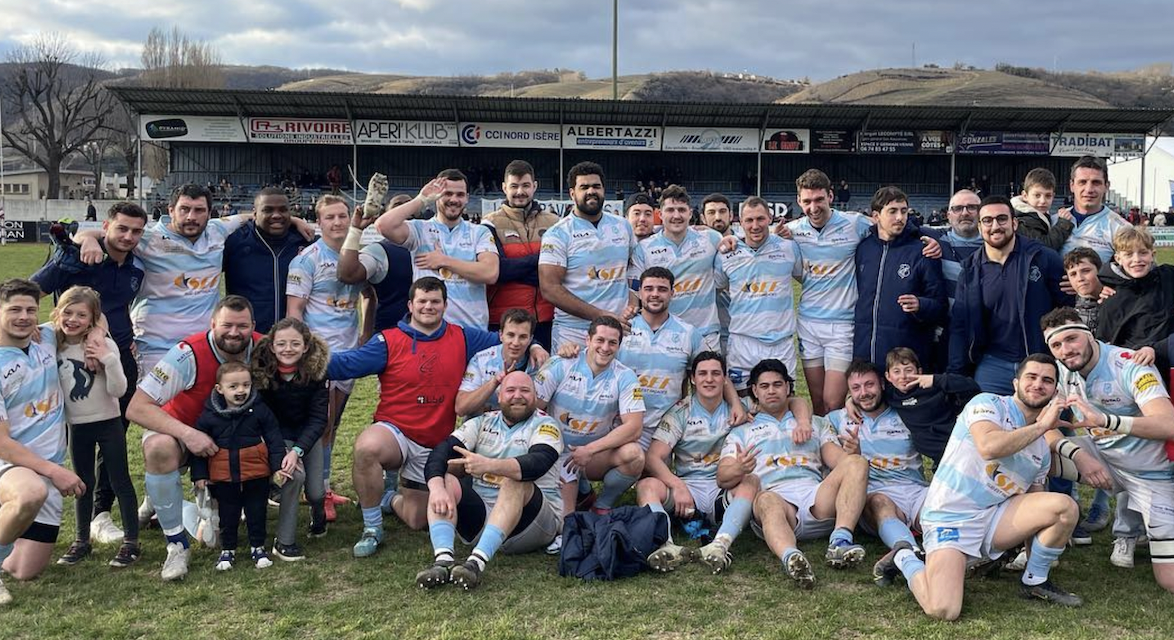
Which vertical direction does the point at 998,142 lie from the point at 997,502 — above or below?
above

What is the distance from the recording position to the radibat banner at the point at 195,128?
1462 inches

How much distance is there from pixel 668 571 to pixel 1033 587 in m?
1.83

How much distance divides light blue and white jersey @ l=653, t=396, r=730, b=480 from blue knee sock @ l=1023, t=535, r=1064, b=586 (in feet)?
6.06

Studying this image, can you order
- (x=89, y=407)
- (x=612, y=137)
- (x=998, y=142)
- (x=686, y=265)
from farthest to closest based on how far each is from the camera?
1. (x=998, y=142)
2. (x=612, y=137)
3. (x=686, y=265)
4. (x=89, y=407)

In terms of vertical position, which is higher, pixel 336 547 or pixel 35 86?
pixel 35 86

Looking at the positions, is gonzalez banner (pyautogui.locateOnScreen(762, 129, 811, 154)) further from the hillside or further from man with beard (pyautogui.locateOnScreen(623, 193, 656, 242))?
the hillside

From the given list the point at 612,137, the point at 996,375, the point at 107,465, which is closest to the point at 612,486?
the point at 996,375

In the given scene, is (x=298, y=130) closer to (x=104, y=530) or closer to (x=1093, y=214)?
(x=104, y=530)

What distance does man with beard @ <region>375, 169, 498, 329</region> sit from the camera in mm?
6145

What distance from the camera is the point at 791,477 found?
5406 mm

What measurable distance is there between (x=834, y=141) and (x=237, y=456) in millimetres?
38129

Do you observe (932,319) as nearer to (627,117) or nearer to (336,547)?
(336,547)

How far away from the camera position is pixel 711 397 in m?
5.74

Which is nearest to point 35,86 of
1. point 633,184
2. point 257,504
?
point 633,184
